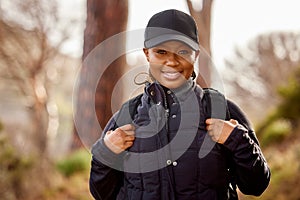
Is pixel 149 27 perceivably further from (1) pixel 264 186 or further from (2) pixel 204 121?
(1) pixel 264 186

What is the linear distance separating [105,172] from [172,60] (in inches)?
20.1

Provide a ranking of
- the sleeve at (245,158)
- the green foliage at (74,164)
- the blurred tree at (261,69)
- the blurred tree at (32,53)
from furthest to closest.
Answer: the blurred tree at (261,69), the blurred tree at (32,53), the green foliage at (74,164), the sleeve at (245,158)

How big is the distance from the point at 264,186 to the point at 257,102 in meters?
15.1

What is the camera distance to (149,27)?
2.03 meters

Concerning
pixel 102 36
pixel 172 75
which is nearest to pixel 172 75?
pixel 172 75

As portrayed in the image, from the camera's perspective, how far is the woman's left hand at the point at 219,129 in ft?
6.23

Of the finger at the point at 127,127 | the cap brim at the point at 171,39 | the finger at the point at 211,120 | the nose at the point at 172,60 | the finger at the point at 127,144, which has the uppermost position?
the cap brim at the point at 171,39

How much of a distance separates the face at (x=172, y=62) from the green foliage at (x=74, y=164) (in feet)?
21.3

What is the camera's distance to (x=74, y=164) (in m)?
8.31

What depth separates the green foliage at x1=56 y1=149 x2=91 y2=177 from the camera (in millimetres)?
8305

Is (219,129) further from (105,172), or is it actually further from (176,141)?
(105,172)

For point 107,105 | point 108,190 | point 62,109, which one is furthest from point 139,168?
point 62,109

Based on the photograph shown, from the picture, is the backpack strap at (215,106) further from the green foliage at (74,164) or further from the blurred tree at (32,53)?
the blurred tree at (32,53)

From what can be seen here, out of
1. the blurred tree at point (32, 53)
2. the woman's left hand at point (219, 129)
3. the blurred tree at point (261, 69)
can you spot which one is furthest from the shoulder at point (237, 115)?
the blurred tree at point (261, 69)
